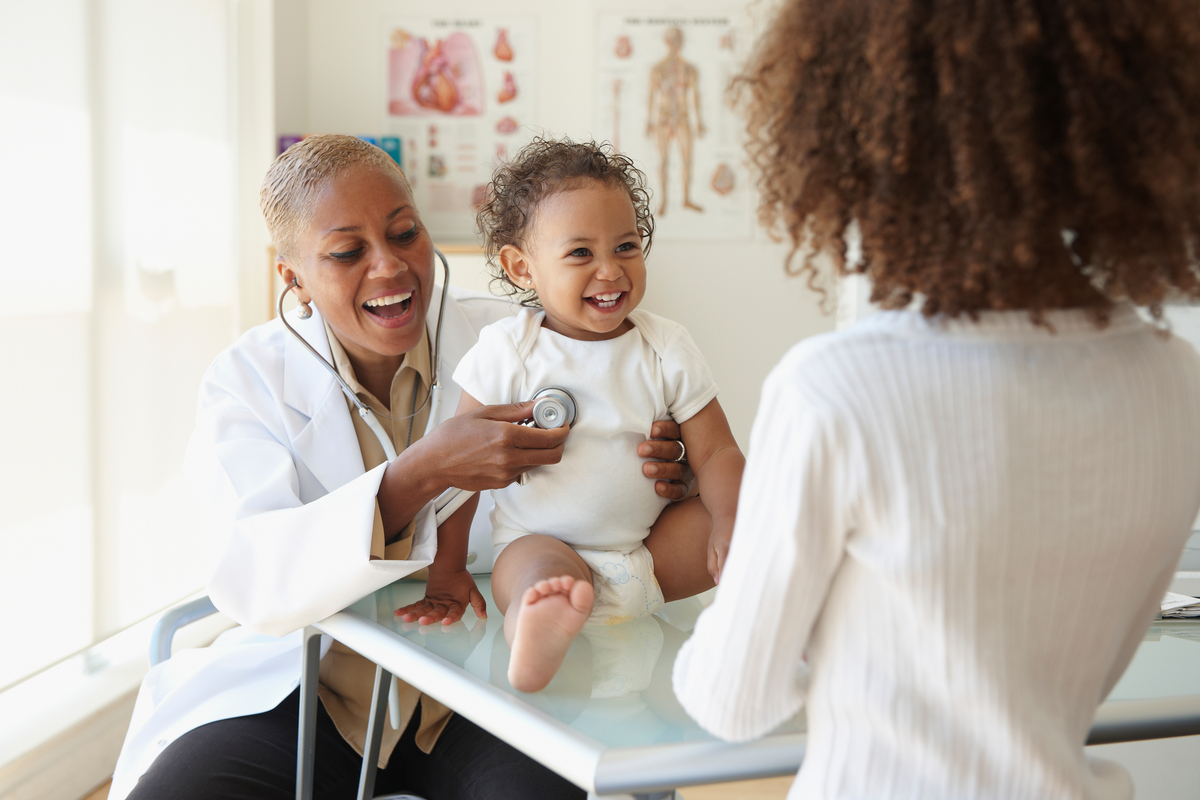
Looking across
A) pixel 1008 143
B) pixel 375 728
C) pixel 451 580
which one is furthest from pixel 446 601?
pixel 1008 143

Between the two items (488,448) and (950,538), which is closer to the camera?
(950,538)

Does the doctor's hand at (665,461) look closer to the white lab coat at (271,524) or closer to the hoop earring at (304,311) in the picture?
the white lab coat at (271,524)

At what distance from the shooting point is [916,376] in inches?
22.4

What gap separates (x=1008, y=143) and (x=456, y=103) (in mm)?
3383

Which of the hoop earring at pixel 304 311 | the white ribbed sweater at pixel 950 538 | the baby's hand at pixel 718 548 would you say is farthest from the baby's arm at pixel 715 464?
the hoop earring at pixel 304 311

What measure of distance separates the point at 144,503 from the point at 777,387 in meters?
2.36

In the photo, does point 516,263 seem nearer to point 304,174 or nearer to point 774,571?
point 304,174

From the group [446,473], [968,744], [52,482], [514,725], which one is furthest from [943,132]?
[52,482]

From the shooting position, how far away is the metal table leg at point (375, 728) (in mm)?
1098

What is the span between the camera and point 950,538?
0.56 metres

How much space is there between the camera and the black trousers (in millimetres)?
1193

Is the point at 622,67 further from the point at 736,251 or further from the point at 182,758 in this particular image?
the point at 182,758

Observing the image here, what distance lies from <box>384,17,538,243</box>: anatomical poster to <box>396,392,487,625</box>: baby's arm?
2594mm

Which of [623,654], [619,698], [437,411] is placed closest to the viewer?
[619,698]
